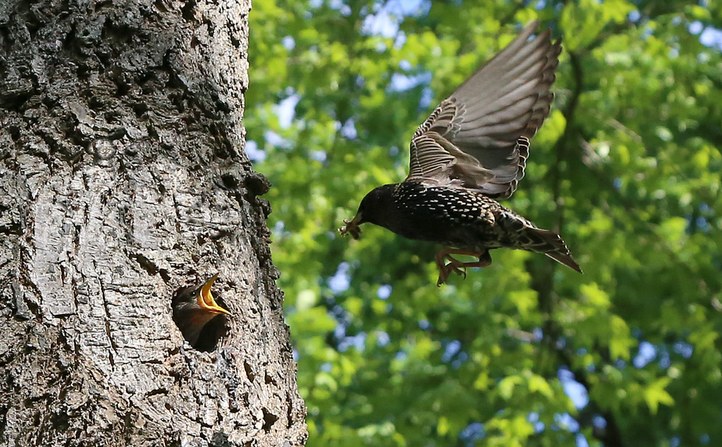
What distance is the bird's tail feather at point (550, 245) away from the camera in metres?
3.42

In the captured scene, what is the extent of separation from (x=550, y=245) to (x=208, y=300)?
162cm

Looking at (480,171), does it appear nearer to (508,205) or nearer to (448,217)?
(448,217)

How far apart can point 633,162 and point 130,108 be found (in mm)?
6262

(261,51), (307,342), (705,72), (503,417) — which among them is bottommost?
(503,417)

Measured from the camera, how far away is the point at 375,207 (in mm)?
3525

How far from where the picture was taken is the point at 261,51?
7.76m

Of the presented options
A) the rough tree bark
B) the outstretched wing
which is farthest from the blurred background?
the rough tree bark

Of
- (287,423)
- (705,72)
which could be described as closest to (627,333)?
(705,72)

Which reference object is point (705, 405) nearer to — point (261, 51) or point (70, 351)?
point (261, 51)

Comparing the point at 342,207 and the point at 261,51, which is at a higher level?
the point at 261,51

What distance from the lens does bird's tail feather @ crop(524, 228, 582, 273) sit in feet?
11.2

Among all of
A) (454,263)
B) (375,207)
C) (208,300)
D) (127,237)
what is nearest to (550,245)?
(454,263)

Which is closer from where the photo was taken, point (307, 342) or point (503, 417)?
point (503, 417)

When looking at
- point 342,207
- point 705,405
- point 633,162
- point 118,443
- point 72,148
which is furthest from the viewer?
point 705,405
